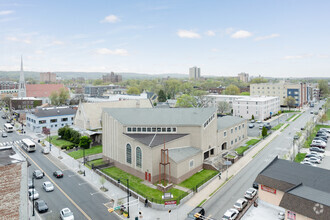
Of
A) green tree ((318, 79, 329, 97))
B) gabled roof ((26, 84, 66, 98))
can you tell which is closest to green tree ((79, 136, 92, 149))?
gabled roof ((26, 84, 66, 98))

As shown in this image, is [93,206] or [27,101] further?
→ [27,101]

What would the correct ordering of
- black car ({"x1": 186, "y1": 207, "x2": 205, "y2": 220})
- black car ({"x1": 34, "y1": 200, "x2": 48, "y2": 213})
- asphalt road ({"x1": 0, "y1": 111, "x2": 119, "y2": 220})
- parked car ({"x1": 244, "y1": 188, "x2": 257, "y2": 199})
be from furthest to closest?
parked car ({"x1": 244, "y1": 188, "x2": 257, "y2": 199}) → black car ({"x1": 34, "y1": 200, "x2": 48, "y2": 213}) → asphalt road ({"x1": 0, "y1": 111, "x2": 119, "y2": 220}) → black car ({"x1": 186, "y1": 207, "x2": 205, "y2": 220})

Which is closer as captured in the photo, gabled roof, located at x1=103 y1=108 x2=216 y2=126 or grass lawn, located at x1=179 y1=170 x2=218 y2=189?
grass lawn, located at x1=179 y1=170 x2=218 y2=189

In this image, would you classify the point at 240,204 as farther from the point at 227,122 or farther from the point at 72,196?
the point at 227,122

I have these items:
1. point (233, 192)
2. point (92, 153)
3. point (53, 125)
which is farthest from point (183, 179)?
point (53, 125)

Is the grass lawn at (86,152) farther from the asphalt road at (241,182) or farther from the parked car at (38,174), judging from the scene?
the asphalt road at (241,182)

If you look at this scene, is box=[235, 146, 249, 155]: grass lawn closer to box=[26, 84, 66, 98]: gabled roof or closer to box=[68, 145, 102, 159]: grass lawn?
box=[68, 145, 102, 159]: grass lawn

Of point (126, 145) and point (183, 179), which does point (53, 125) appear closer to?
point (126, 145)
